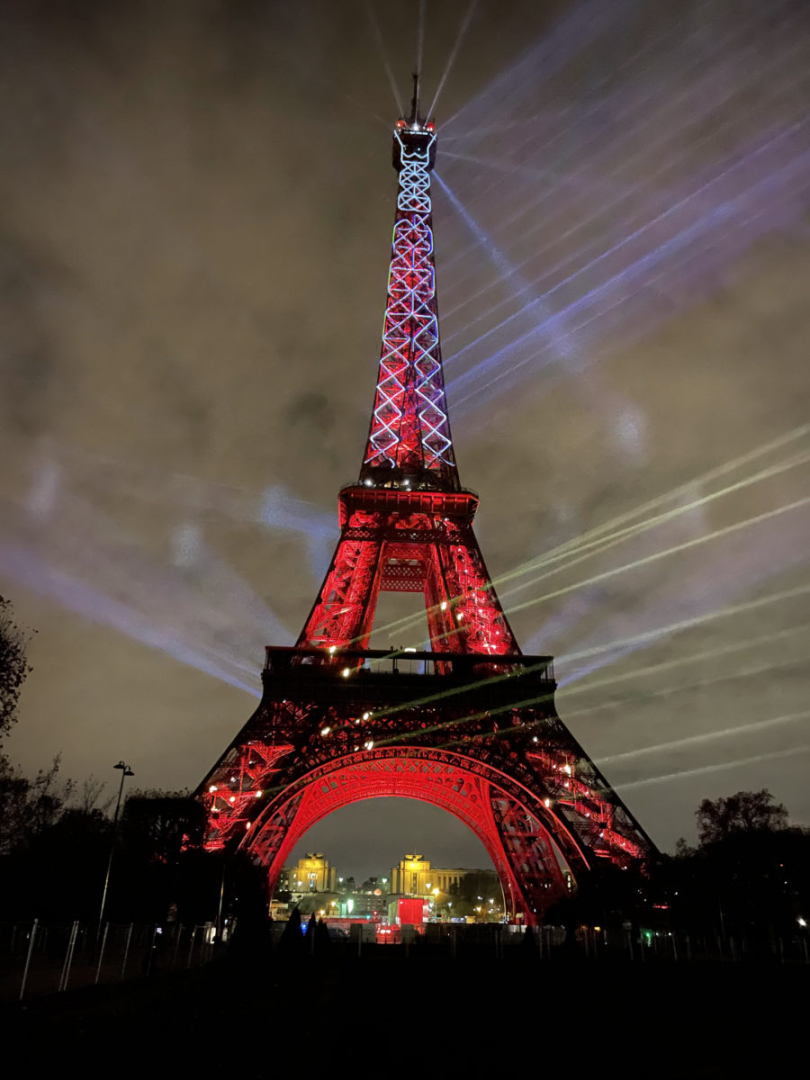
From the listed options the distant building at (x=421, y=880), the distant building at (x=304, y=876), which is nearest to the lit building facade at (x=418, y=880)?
the distant building at (x=421, y=880)

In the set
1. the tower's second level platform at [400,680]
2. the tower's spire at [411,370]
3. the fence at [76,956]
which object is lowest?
the fence at [76,956]

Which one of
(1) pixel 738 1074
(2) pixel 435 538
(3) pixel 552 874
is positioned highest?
(2) pixel 435 538

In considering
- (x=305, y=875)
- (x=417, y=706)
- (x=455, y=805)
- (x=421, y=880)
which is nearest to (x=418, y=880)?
(x=421, y=880)

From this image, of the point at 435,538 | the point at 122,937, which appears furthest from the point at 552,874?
the point at 122,937

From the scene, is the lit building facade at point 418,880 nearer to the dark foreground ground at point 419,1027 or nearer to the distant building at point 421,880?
the distant building at point 421,880

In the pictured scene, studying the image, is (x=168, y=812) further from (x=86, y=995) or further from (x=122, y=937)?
(x=86, y=995)

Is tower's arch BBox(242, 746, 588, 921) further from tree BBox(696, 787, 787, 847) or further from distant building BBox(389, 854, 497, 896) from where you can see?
distant building BBox(389, 854, 497, 896)

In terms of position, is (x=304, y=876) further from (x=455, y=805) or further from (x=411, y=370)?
(x=411, y=370)
